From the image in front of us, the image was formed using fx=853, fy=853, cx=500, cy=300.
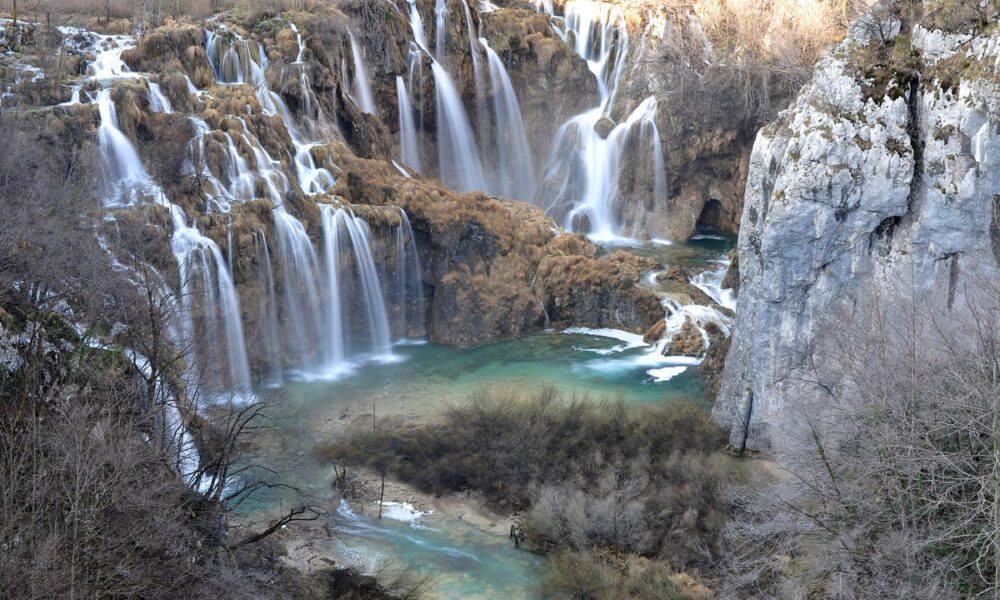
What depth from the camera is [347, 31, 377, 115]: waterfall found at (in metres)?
34.1

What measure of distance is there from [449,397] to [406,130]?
16.4m

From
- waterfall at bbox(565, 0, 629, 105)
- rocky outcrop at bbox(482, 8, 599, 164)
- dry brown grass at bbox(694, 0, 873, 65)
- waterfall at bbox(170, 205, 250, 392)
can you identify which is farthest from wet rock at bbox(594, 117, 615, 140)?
waterfall at bbox(170, 205, 250, 392)

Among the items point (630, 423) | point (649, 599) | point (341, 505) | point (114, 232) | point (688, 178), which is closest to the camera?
point (649, 599)

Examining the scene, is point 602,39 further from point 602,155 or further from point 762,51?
point 762,51

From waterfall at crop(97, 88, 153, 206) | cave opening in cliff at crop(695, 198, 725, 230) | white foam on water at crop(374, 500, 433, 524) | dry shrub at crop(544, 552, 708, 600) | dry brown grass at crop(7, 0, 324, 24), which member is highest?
dry brown grass at crop(7, 0, 324, 24)

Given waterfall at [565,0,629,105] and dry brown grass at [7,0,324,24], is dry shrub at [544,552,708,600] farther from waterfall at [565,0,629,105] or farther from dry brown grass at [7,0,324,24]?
waterfall at [565,0,629,105]

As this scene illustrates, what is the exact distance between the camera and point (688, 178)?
3816 centimetres

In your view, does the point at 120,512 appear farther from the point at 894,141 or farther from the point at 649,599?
the point at 894,141

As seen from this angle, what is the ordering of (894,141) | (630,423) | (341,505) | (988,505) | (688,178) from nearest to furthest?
1. (988,505)
2. (894,141)
3. (341,505)
4. (630,423)
5. (688,178)

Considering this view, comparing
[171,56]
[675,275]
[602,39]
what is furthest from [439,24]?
[675,275]

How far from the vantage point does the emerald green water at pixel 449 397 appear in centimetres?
1599

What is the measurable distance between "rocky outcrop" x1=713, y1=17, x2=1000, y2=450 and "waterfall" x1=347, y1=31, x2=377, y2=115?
19.6 meters

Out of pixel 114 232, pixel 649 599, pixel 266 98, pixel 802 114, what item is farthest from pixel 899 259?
pixel 266 98

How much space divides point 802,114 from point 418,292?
49.0ft
